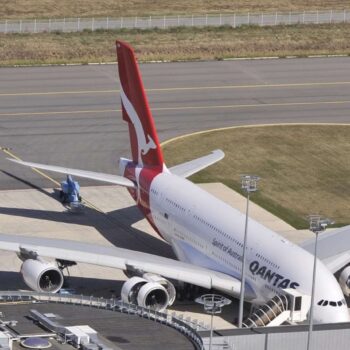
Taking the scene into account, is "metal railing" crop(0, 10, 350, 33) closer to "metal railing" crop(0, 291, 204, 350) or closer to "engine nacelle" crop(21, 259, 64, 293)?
"engine nacelle" crop(21, 259, 64, 293)

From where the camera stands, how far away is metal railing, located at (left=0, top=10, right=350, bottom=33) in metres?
155

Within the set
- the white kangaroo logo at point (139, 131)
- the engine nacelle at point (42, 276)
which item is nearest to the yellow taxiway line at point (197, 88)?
the white kangaroo logo at point (139, 131)

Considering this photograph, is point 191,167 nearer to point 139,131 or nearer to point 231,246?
point 139,131

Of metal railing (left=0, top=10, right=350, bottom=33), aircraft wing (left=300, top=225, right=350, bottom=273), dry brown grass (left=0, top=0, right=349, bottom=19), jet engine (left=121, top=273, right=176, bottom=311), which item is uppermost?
dry brown grass (left=0, top=0, right=349, bottom=19)

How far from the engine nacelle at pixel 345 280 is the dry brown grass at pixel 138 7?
87954mm

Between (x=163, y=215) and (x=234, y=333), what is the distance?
19927 mm

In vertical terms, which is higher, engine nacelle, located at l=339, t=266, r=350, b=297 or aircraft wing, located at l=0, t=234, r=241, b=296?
aircraft wing, located at l=0, t=234, r=241, b=296

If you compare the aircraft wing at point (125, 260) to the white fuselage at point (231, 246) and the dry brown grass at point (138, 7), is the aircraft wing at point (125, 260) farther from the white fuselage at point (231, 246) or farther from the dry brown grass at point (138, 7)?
the dry brown grass at point (138, 7)

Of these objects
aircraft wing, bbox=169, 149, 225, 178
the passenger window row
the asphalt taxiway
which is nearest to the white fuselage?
the passenger window row

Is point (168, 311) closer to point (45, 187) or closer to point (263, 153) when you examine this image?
point (45, 187)

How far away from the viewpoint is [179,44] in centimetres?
14625

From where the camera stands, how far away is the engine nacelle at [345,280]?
261 ft

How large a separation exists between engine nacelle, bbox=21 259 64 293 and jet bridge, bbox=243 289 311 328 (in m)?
10.7

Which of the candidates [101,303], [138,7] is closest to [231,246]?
[101,303]
